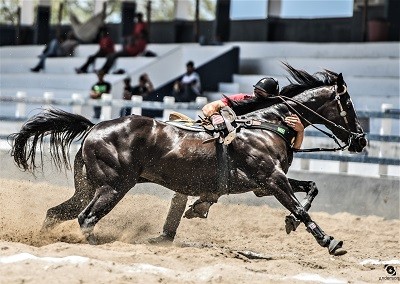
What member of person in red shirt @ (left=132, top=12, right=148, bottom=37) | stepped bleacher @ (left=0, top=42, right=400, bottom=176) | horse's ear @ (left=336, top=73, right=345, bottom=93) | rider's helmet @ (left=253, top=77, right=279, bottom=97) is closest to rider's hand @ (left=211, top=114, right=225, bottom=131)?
rider's helmet @ (left=253, top=77, right=279, bottom=97)

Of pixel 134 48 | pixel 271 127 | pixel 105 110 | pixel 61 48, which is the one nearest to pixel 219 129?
pixel 271 127

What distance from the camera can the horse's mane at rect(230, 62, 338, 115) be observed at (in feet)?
37.6

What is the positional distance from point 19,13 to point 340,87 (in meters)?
19.8

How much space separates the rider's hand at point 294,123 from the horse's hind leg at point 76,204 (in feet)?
→ 7.28

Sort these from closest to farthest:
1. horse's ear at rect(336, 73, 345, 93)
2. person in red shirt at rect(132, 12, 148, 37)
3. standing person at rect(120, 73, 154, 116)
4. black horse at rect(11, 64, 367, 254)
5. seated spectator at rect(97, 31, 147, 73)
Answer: black horse at rect(11, 64, 367, 254)
horse's ear at rect(336, 73, 345, 93)
standing person at rect(120, 73, 154, 116)
person in red shirt at rect(132, 12, 148, 37)
seated spectator at rect(97, 31, 147, 73)

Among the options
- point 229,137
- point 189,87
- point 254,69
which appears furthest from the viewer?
point 254,69

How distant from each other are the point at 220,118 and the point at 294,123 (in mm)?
833

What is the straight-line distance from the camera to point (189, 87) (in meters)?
21.4

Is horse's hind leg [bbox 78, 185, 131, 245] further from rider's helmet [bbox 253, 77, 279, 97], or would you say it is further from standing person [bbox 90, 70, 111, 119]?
standing person [bbox 90, 70, 111, 119]

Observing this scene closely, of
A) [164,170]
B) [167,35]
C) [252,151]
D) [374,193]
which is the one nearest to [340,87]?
[252,151]

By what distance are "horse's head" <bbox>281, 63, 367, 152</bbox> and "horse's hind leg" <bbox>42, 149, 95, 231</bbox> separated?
2373 mm

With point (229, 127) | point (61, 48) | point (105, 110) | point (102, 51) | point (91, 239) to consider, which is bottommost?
point (91, 239)

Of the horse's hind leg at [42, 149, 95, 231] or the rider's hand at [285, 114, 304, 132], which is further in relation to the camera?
the rider's hand at [285, 114, 304, 132]

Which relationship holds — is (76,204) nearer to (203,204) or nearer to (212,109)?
(203,204)
